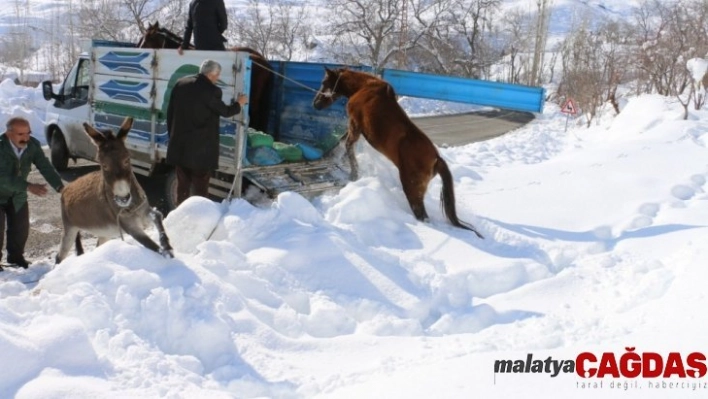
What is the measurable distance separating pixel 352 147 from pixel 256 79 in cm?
185

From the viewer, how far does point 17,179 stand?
17.6 feet

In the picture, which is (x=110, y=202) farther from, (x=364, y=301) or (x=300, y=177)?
(x=300, y=177)

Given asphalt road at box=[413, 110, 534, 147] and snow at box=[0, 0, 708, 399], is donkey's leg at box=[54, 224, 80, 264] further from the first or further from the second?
asphalt road at box=[413, 110, 534, 147]

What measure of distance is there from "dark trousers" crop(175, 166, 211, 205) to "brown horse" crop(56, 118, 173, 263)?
1.12 metres

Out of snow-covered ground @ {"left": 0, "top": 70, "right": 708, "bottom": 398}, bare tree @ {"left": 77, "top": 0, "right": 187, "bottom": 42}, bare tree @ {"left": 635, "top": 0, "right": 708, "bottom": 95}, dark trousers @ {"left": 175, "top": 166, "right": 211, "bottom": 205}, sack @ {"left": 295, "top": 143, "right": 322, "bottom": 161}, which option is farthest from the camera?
bare tree @ {"left": 77, "top": 0, "right": 187, "bottom": 42}

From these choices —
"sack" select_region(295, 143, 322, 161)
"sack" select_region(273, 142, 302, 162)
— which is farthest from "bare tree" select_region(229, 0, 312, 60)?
"sack" select_region(273, 142, 302, 162)

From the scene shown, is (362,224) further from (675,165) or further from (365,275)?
(675,165)

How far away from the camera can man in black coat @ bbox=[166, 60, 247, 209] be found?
5762 mm

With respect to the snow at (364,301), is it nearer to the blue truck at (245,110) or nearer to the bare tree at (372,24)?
the blue truck at (245,110)

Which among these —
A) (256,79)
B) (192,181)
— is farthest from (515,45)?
(192,181)

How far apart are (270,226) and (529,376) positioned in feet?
10.2

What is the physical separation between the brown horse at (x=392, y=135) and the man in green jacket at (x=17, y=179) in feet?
10.8

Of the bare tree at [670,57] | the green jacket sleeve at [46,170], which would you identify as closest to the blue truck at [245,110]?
the green jacket sleeve at [46,170]

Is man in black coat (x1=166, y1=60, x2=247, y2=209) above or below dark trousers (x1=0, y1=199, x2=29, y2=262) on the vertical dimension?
above
